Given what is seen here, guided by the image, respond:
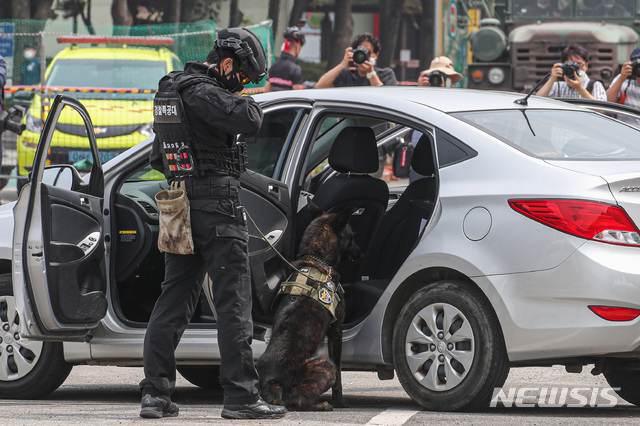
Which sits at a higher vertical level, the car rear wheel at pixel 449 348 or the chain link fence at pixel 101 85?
the chain link fence at pixel 101 85

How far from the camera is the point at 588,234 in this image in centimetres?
512

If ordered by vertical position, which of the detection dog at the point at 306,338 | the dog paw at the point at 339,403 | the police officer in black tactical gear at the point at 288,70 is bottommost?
the dog paw at the point at 339,403

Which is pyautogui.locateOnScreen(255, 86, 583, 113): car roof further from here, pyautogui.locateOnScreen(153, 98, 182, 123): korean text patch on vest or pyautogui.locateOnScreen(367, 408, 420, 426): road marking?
pyautogui.locateOnScreen(367, 408, 420, 426): road marking

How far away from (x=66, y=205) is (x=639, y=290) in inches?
107

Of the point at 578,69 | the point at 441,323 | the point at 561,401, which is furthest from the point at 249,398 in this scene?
the point at 578,69

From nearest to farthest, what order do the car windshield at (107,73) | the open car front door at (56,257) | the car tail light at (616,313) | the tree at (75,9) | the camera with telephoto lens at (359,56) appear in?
the car tail light at (616,313), the open car front door at (56,257), the camera with telephoto lens at (359,56), the car windshield at (107,73), the tree at (75,9)

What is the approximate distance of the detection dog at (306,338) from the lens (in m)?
5.66

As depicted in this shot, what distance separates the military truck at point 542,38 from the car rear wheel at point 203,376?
31.8 feet

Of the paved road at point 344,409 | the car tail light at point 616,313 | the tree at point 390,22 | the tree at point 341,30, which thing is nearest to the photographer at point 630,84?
the paved road at point 344,409

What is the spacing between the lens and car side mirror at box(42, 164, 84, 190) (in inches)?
241

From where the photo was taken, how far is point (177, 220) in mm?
5281

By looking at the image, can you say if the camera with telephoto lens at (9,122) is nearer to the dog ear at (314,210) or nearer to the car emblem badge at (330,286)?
the dog ear at (314,210)

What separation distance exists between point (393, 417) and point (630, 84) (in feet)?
20.2

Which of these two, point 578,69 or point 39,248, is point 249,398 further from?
point 578,69
